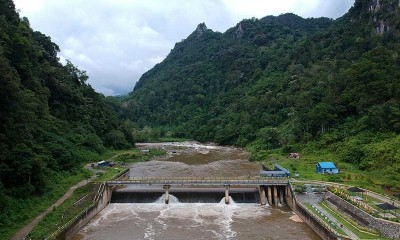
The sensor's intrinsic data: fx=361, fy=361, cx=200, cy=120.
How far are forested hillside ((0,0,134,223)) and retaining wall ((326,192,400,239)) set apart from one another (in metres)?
36.0

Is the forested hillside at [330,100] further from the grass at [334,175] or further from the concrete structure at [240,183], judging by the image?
the concrete structure at [240,183]

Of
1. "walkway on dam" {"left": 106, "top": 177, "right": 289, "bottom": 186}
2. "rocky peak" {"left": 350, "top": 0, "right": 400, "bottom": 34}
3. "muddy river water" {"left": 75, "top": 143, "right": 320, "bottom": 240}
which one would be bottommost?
"muddy river water" {"left": 75, "top": 143, "right": 320, "bottom": 240}

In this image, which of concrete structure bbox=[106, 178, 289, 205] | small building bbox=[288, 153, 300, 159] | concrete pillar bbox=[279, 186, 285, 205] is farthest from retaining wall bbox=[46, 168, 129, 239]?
small building bbox=[288, 153, 300, 159]

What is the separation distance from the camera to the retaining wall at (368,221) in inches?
1277

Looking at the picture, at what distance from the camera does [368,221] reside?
35812mm

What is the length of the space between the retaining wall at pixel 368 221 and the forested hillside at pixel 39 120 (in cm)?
3596

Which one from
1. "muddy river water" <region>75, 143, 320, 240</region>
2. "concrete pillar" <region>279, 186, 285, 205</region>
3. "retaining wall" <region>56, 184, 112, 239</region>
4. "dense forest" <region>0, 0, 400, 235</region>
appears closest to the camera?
"retaining wall" <region>56, 184, 112, 239</region>

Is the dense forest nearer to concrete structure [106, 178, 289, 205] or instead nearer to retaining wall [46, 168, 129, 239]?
retaining wall [46, 168, 129, 239]

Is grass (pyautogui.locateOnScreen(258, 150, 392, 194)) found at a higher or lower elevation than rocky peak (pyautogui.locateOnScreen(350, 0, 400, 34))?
lower

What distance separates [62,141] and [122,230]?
28.8 meters

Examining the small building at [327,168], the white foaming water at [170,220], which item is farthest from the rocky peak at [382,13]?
the white foaming water at [170,220]

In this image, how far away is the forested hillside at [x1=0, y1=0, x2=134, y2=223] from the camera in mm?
42884

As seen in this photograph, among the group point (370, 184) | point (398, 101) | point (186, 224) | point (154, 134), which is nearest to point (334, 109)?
point (398, 101)

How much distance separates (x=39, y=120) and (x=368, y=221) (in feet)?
173
